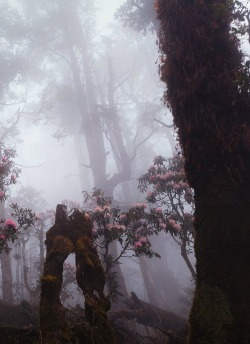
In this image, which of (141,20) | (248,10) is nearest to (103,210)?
(248,10)

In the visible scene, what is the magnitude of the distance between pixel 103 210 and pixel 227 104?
16.0 ft

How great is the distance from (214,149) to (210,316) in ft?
6.74

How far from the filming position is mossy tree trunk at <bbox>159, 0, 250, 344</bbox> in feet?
A: 12.3

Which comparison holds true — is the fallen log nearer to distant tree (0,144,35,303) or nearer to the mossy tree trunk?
distant tree (0,144,35,303)

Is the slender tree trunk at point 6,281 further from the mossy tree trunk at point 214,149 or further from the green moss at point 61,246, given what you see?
the mossy tree trunk at point 214,149

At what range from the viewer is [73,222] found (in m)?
5.44

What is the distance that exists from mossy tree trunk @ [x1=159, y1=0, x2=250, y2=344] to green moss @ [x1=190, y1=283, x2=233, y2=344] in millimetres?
10

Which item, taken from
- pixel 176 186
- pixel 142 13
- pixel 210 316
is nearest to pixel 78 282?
pixel 210 316

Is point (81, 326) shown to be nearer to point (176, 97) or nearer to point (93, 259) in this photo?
point (93, 259)

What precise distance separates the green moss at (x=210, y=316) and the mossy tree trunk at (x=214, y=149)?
1 centimetres

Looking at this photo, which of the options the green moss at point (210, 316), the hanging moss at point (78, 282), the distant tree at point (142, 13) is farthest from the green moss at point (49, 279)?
the distant tree at point (142, 13)

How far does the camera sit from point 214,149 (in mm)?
4211

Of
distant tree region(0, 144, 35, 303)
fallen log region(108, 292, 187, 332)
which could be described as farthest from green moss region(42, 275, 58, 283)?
fallen log region(108, 292, 187, 332)

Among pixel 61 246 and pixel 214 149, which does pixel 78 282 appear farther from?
pixel 214 149
